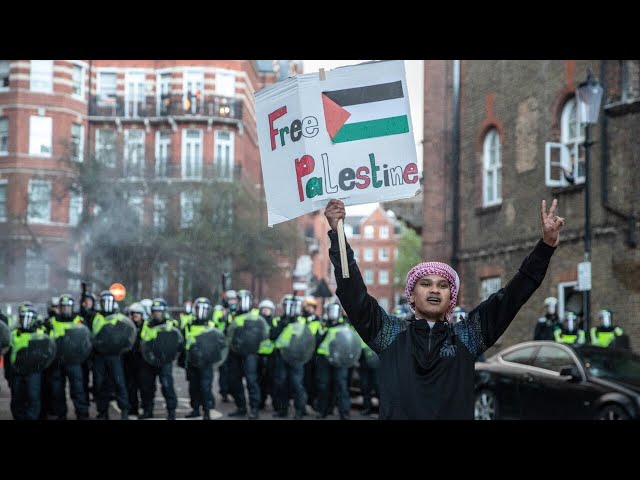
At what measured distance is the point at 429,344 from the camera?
15.8ft

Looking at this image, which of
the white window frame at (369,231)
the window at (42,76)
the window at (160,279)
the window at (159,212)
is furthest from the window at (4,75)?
the white window frame at (369,231)

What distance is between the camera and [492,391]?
1489 centimetres

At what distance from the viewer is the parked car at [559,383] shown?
41.3 feet

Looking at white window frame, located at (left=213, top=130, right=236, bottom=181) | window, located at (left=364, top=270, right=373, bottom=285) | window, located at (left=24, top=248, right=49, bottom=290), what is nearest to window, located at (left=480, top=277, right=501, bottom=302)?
window, located at (left=24, top=248, right=49, bottom=290)

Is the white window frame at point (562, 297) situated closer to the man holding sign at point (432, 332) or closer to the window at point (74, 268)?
the man holding sign at point (432, 332)

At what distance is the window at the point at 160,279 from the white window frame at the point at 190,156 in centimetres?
665

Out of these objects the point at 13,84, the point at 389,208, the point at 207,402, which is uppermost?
the point at 13,84

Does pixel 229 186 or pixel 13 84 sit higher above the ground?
pixel 13 84

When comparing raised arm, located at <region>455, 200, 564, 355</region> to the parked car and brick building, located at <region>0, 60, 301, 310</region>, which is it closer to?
the parked car

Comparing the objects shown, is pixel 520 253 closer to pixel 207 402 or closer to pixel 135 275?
pixel 207 402

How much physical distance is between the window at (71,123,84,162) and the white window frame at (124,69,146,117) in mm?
3380

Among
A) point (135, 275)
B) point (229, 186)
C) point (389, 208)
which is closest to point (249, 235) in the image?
point (229, 186)
